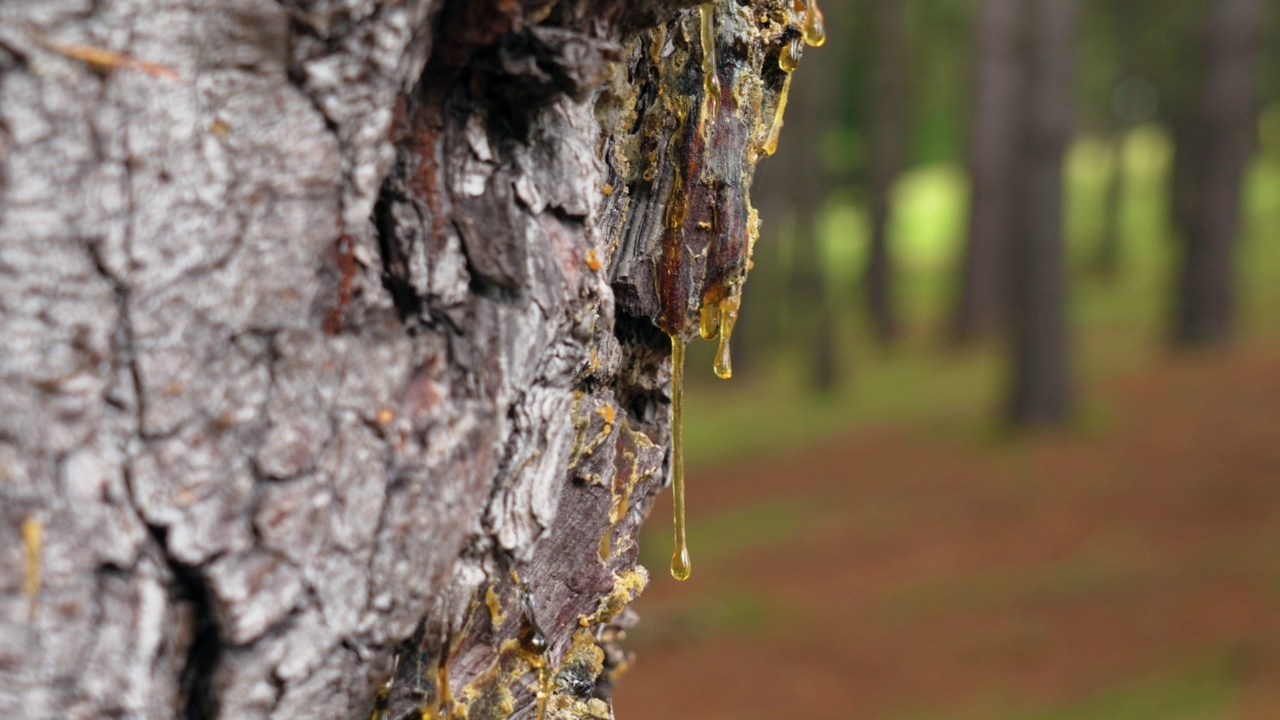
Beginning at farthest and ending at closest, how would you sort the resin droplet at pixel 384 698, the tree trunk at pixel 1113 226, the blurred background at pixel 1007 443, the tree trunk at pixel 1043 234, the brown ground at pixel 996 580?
the tree trunk at pixel 1113 226 → the tree trunk at pixel 1043 234 → the blurred background at pixel 1007 443 → the brown ground at pixel 996 580 → the resin droplet at pixel 384 698

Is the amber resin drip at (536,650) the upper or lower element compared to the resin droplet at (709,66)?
lower

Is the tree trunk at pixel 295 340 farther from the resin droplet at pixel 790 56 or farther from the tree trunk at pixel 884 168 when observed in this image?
the tree trunk at pixel 884 168

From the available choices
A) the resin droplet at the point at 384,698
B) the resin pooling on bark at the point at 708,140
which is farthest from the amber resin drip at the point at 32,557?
the resin pooling on bark at the point at 708,140

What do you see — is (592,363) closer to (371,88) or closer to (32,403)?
(371,88)

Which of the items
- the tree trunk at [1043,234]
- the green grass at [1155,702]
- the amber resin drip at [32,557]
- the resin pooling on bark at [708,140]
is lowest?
the green grass at [1155,702]

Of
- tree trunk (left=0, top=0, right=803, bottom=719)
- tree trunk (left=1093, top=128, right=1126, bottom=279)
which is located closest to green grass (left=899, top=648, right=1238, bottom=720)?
tree trunk (left=0, top=0, right=803, bottom=719)

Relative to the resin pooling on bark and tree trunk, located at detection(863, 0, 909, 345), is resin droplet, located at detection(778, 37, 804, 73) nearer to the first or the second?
the resin pooling on bark

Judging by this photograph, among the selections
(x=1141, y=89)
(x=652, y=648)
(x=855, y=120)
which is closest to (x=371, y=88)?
(x=652, y=648)
